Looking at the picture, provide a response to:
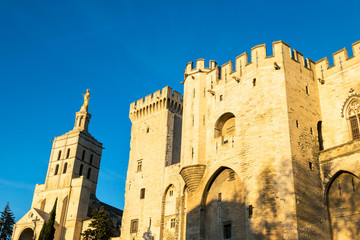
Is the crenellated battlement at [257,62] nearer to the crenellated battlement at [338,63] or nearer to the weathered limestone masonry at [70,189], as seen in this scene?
the crenellated battlement at [338,63]

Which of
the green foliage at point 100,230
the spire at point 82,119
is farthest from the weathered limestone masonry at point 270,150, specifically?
the spire at point 82,119

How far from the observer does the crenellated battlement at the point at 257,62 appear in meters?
25.9

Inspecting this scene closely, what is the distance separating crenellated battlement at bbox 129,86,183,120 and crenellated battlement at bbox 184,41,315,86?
1027 cm

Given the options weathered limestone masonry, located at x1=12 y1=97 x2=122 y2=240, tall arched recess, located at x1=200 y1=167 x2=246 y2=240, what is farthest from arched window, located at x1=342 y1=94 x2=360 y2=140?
weathered limestone masonry, located at x1=12 y1=97 x2=122 y2=240

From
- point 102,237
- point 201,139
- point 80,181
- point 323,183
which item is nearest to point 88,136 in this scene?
point 80,181

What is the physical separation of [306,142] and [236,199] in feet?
19.0

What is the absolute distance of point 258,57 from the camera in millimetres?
26609

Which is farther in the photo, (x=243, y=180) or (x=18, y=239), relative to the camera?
(x=18, y=239)

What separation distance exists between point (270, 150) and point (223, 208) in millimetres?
5494

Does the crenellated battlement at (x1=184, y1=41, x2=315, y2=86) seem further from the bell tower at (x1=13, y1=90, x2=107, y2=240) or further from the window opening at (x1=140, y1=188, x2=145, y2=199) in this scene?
the bell tower at (x1=13, y1=90, x2=107, y2=240)

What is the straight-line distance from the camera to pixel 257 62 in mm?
26469

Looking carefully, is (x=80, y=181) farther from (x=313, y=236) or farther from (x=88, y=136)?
(x=313, y=236)

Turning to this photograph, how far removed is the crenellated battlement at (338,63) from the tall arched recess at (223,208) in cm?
969

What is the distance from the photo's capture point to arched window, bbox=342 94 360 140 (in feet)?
79.3
